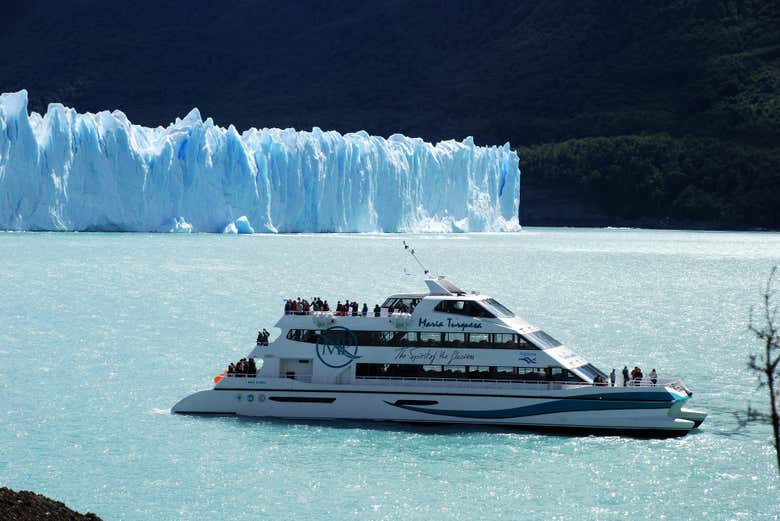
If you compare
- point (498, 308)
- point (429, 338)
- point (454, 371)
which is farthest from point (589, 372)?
point (429, 338)

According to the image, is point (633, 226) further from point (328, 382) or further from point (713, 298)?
point (328, 382)

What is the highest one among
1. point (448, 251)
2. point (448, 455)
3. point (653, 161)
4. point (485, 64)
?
point (485, 64)

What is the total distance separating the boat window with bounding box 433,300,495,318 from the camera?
28.2m

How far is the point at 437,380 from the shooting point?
92.0ft

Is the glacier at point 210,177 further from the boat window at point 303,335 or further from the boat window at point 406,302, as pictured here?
the boat window at point 406,302

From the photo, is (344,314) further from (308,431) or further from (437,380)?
(308,431)

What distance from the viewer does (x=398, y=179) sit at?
96062 mm

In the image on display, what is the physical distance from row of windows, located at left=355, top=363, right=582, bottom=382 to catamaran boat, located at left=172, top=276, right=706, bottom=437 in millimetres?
21

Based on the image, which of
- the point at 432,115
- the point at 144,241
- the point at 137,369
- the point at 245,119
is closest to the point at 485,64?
the point at 432,115

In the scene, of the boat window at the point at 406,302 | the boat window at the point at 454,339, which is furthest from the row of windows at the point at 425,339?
the boat window at the point at 406,302

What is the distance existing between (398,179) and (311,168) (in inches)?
341

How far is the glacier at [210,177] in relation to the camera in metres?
79.9

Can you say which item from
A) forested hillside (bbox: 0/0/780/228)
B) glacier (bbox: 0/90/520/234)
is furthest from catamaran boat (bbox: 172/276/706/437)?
forested hillside (bbox: 0/0/780/228)

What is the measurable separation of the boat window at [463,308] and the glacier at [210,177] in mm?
55082
